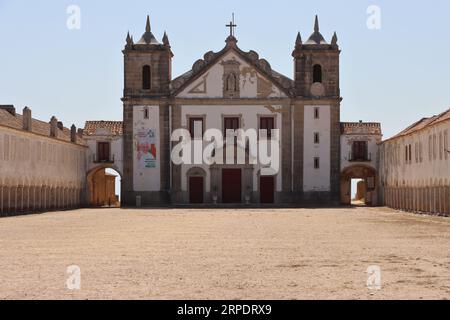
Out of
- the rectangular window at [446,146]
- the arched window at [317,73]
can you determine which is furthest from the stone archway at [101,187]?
the rectangular window at [446,146]

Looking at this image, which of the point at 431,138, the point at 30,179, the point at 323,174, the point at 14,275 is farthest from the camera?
the point at 323,174

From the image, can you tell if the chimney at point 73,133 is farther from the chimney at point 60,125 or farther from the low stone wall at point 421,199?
the low stone wall at point 421,199

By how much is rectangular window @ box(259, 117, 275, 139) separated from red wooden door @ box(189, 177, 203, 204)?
233 inches

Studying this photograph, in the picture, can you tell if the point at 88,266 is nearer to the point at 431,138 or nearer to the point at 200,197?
the point at 431,138

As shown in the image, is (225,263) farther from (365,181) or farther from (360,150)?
(365,181)

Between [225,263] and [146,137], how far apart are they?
39576mm

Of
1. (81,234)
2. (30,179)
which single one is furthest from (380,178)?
(81,234)

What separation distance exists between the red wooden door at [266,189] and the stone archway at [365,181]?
5.53 metres

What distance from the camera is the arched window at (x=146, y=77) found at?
5512 cm

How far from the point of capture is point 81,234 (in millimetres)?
23547

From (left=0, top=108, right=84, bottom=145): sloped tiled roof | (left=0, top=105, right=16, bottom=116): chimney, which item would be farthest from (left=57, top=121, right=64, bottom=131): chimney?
(left=0, top=105, right=16, bottom=116): chimney

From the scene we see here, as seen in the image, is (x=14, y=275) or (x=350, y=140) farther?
(x=350, y=140)

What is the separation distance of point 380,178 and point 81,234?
35.0 m

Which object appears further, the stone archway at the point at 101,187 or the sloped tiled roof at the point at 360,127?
the stone archway at the point at 101,187
